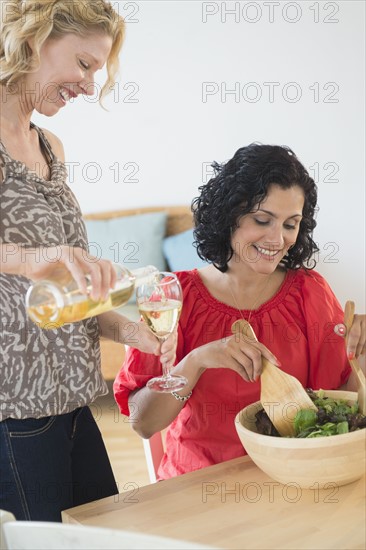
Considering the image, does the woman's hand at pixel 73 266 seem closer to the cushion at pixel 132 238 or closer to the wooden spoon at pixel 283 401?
the wooden spoon at pixel 283 401

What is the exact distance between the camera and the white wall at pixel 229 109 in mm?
4184

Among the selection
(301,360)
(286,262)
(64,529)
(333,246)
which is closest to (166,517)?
(64,529)

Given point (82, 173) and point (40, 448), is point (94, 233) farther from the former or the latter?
point (40, 448)

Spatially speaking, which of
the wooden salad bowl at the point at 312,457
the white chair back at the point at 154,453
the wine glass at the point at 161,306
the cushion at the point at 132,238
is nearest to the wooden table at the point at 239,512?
the wooden salad bowl at the point at 312,457

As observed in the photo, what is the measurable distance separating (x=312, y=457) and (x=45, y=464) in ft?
1.54

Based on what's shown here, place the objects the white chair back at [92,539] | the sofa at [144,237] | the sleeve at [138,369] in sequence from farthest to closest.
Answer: the sofa at [144,237], the sleeve at [138,369], the white chair back at [92,539]

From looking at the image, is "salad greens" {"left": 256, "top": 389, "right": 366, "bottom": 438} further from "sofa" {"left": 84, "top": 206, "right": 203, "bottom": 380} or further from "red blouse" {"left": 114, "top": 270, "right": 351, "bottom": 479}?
"sofa" {"left": 84, "top": 206, "right": 203, "bottom": 380}

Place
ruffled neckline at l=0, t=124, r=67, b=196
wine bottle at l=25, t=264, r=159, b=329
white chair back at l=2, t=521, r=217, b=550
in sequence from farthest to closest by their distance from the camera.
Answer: ruffled neckline at l=0, t=124, r=67, b=196 → wine bottle at l=25, t=264, r=159, b=329 → white chair back at l=2, t=521, r=217, b=550

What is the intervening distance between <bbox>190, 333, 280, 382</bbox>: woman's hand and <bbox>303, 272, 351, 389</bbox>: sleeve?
357 millimetres

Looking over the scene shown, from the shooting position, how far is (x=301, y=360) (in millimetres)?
1846

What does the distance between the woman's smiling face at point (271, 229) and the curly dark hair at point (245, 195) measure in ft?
0.06

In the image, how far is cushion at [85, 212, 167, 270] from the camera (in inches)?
170

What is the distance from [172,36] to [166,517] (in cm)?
358

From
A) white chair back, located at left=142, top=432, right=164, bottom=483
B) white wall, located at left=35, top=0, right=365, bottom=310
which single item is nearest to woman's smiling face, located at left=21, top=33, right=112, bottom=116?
white chair back, located at left=142, top=432, right=164, bottom=483
